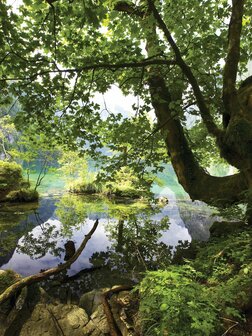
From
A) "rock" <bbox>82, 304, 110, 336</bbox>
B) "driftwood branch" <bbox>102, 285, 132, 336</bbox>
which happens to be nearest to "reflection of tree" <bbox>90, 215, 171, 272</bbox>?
"driftwood branch" <bbox>102, 285, 132, 336</bbox>

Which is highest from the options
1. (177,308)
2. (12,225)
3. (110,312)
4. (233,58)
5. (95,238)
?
(12,225)

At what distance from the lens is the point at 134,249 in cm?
1008

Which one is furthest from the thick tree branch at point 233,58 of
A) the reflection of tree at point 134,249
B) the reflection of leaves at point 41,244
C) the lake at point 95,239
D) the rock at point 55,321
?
the reflection of leaves at point 41,244

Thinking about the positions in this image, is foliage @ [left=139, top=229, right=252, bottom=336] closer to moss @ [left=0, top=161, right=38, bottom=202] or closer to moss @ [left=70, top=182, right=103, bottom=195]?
moss @ [left=0, top=161, right=38, bottom=202]

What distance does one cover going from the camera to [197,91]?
6590 mm

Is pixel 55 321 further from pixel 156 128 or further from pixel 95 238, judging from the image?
pixel 95 238

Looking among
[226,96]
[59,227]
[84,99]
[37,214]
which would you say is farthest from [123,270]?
[37,214]

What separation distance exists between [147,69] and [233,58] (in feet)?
9.33

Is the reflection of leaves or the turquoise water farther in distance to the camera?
the reflection of leaves

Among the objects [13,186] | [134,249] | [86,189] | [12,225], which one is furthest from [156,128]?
[86,189]

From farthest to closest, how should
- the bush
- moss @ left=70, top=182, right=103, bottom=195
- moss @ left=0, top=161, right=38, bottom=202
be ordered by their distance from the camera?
moss @ left=70, top=182, right=103, bottom=195
moss @ left=0, top=161, right=38, bottom=202
the bush

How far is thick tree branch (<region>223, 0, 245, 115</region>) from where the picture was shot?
5.98 m

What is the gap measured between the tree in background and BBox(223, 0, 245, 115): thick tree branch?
20 mm

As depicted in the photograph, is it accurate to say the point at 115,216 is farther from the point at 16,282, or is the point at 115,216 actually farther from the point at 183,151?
the point at 16,282
